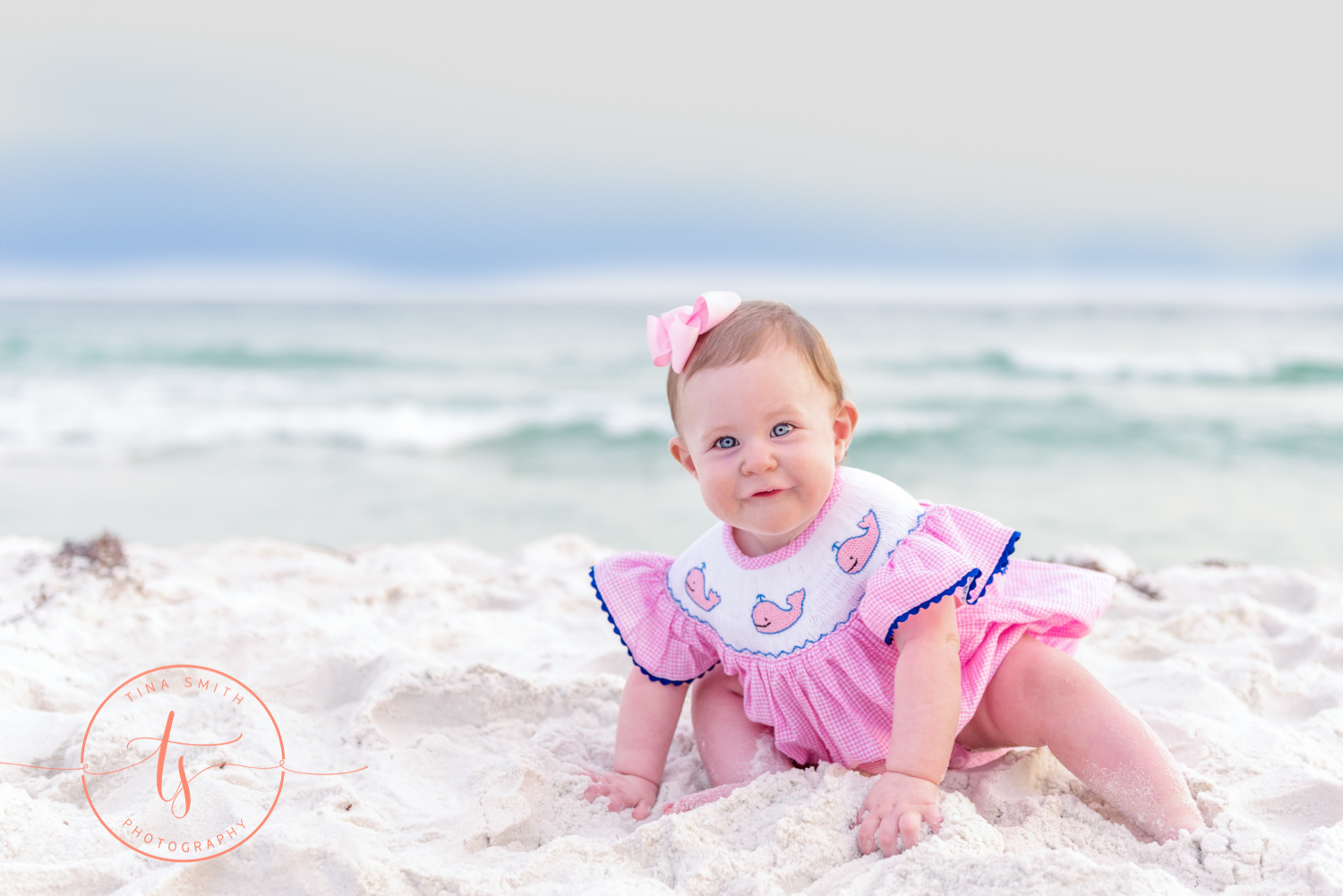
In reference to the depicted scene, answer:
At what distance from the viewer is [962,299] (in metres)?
25.5

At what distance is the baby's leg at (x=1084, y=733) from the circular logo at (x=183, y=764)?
143cm

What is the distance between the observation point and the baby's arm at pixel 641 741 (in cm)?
201

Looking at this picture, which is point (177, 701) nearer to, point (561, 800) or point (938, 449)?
point (561, 800)

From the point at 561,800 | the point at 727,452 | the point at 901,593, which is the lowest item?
the point at 561,800

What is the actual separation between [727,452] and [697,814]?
667mm

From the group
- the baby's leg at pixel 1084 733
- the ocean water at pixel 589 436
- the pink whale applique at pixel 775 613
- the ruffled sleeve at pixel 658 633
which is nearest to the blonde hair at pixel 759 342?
the pink whale applique at pixel 775 613

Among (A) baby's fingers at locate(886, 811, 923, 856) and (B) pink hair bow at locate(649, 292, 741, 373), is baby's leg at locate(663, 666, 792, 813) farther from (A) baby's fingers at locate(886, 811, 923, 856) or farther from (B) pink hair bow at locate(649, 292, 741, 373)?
(B) pink hair bow at locate(649, 292, 741, 373)

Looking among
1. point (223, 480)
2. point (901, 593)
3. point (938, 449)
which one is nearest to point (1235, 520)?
point (938, 449)

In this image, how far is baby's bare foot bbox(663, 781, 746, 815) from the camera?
1.91 m

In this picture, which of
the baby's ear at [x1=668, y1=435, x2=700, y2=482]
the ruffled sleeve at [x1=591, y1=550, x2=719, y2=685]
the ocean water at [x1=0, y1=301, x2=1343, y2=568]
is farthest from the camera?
the ocean water at [x1=0, y1=301, x2=1343, y2=568]

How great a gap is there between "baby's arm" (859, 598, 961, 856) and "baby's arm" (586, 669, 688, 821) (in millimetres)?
523

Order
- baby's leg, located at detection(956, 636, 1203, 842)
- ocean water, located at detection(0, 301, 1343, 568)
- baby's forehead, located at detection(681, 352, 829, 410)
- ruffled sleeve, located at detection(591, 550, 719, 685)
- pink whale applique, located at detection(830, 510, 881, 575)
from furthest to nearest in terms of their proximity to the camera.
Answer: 1. ocean water, located at detection(0, 301, 1343, 568)
2. ruffled sleeve, located at detection(591, 550, 719, 685)
3. pink whale applique, located at detection(830, 510, 881, 575)
4. baby's forehead, located at detection(681, 352, 829, 410)
5. baby's leg, located at detection(956, 636, 1203, 842)

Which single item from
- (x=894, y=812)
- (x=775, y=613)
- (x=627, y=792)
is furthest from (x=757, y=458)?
(x=627, y=792)

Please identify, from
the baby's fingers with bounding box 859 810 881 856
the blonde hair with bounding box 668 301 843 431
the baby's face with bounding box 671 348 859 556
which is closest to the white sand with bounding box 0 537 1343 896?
the baby's fingers with bounding box 859 810 881 856
